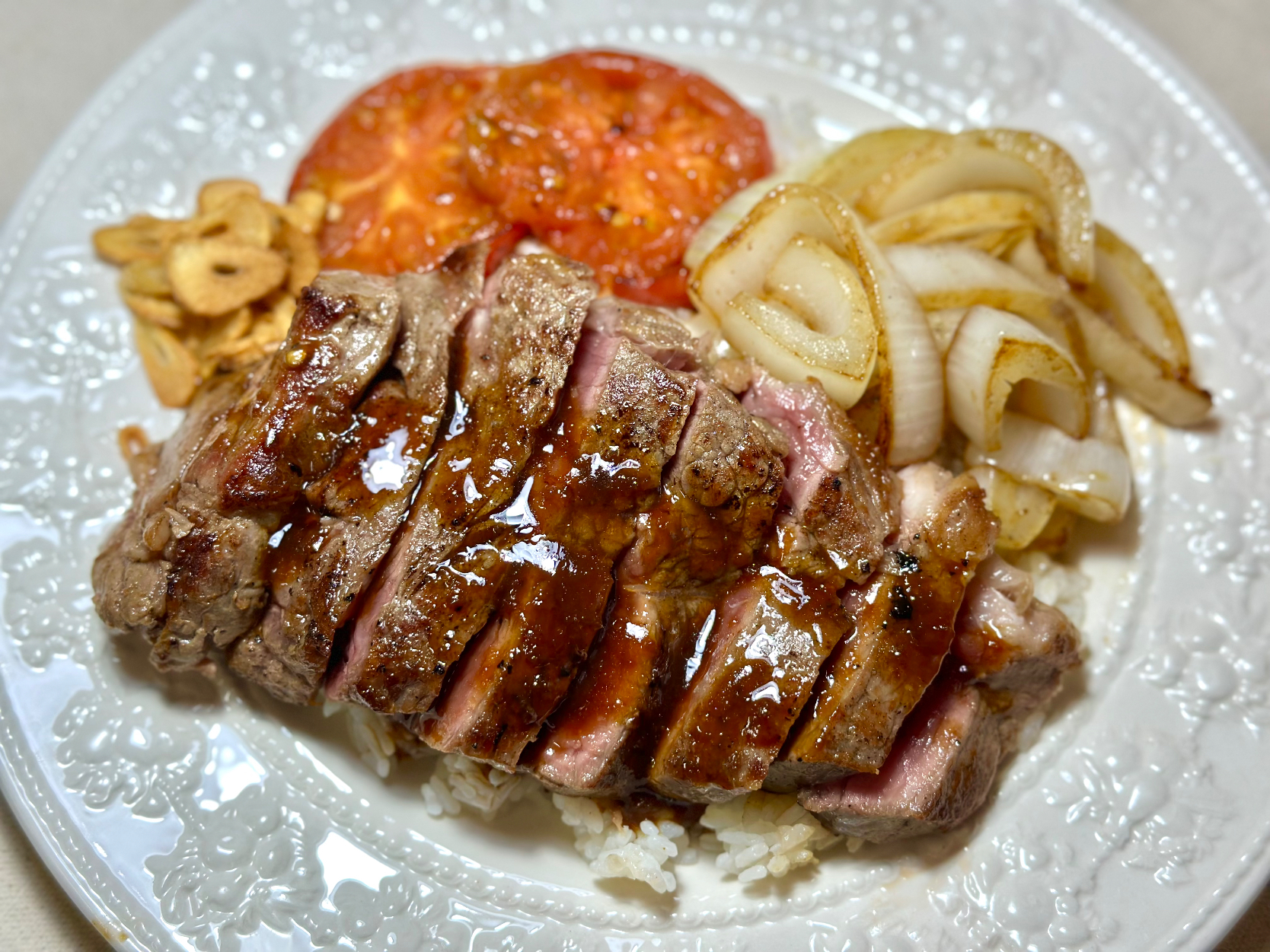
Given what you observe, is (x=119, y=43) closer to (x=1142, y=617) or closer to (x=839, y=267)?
(x=839, y=267)

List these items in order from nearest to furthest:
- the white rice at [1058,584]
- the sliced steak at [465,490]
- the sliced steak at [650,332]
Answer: the sliced steak at [465,490], the sliced steak at [650,332], the white rice at [1058,584]

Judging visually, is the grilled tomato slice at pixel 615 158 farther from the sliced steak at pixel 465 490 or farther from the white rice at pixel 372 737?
the white rice at pixel 372 737

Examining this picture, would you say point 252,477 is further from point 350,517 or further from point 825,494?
point 825,494

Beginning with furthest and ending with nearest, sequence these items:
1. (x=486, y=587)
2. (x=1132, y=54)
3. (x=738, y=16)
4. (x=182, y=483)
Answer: (x=738, y=16) → (x=1132, y=54) → (x=182, y=483) → (x=486, y=587)

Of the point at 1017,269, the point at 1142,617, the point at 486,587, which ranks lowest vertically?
the point at 486,587

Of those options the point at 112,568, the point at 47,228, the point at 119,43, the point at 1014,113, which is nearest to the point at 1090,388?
the point at 1014,113

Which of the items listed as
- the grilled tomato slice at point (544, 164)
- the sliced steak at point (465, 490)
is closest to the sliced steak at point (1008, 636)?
the sliced steak at point (465, 490)

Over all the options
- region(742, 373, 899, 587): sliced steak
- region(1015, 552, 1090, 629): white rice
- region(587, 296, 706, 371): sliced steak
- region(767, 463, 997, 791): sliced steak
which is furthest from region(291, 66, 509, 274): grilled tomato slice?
region(1015, 552, 1090, 629): white rice
